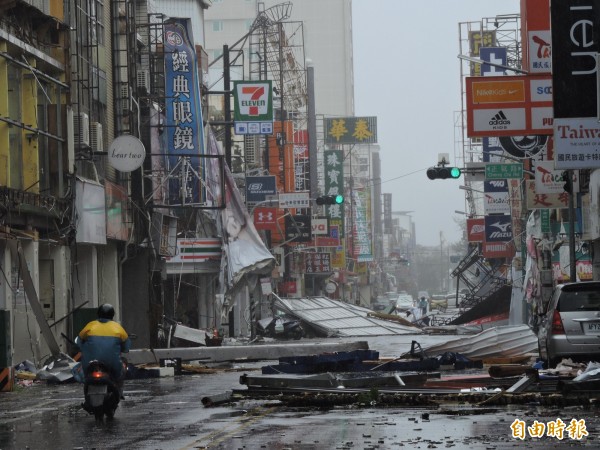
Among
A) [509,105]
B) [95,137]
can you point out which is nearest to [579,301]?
[509,105]

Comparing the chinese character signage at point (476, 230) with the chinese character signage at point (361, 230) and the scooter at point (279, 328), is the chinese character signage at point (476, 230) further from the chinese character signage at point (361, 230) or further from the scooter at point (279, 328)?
the chinese character signage at point (361, 230)

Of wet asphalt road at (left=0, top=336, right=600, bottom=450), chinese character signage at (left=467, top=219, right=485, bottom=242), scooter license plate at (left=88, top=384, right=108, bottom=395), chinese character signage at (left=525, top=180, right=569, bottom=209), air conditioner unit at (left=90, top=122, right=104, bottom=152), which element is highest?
air conditioner unit at (left=90, top=122, right=104, bottom=152)

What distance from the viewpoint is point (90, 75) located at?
39469 mm

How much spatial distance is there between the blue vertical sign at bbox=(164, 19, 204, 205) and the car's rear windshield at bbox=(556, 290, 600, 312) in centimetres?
2438

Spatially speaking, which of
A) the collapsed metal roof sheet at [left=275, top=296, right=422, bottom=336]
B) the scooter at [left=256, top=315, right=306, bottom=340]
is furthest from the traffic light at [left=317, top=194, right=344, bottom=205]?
the collapsed metal roof sheet at [left=275, top=296, right=422, bottom=336]

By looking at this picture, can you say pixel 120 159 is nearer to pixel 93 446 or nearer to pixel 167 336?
pixel 167 336

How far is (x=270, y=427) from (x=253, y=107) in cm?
3956

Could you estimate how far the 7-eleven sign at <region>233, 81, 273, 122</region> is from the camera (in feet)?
173

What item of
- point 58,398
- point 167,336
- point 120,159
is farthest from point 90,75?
point 58,398

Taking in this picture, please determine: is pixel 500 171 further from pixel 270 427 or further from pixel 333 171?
pixel 333 171

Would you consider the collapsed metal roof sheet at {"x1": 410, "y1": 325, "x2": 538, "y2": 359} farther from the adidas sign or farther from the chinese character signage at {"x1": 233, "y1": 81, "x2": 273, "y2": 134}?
the chinese character signage at {"x1": 233, "y1": 81, "x2": 273, "y2": 134}

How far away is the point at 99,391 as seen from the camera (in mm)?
16141

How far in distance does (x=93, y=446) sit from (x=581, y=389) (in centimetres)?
688

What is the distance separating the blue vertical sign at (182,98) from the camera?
4550 cm
